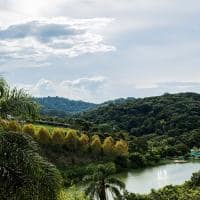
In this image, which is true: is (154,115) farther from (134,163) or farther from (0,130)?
(0,130)

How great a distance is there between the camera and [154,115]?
134125 millimetres

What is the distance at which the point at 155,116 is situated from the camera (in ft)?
434

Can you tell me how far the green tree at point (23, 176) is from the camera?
31.3 feet

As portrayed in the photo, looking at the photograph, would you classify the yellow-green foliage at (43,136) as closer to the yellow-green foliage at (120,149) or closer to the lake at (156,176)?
the lake at (156,176)

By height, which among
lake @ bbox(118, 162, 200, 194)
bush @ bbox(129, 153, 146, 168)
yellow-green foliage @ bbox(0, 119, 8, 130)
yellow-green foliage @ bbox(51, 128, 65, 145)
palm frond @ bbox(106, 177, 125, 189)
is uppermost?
yellow-green foliage @ bbox(0, 119, 8, 130)

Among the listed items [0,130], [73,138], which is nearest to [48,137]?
[73,138]

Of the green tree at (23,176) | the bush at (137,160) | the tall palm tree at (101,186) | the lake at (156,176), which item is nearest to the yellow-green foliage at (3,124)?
the green tree at (23,176)

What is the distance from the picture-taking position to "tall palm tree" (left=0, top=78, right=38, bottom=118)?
1023cm

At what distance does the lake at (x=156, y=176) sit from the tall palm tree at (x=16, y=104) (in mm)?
42896

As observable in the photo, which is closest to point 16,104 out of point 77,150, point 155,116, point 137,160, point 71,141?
point 71,141

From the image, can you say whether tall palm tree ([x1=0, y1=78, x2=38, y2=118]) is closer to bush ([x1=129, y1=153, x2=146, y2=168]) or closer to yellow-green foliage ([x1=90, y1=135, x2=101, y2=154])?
yellow-green foliage ([x1=90, y1=135, x2=101, y2=154])

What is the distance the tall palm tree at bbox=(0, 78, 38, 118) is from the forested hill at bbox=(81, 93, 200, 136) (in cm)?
10265

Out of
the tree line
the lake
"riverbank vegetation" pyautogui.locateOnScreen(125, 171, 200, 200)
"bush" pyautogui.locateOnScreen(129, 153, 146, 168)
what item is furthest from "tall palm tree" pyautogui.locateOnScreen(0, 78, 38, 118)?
"bush" pyautogui.locateOnScreen(129, 153, 146, 168)

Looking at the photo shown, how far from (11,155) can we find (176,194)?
27390 mm
